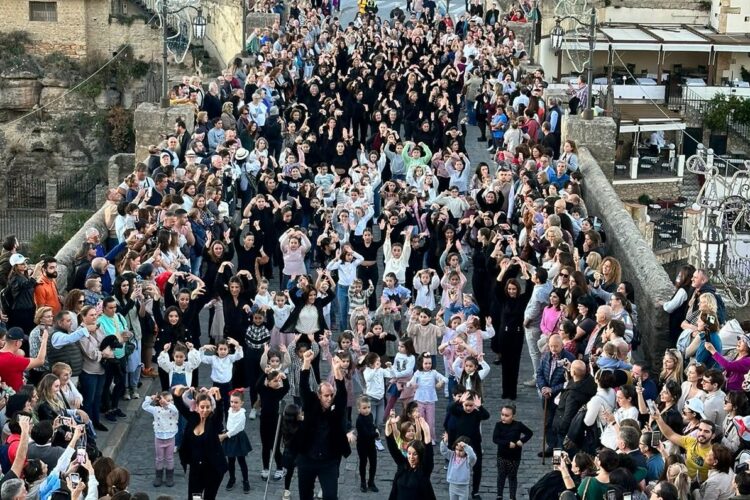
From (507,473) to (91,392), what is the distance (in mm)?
3932

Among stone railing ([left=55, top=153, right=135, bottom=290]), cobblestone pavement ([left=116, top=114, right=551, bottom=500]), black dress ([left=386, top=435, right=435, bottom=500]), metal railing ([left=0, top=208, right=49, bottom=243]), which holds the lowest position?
metal railing ([left=0, top=208, right=49, bottom=243])

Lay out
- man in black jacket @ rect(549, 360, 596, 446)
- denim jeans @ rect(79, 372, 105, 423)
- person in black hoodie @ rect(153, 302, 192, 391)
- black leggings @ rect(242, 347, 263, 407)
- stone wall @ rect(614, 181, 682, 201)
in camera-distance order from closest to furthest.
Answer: man in black jacket @ rect(549, 360, 596, 446), denim jeans @ rect(79, 372, 105, 423), person in black hoodie @ rect(153, 302, 192, 391), black leggings @ rect(242, 347, 263, 407), stone wall @ rect(614, 181, 682, 201)

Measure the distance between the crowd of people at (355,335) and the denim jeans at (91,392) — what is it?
0.09ft

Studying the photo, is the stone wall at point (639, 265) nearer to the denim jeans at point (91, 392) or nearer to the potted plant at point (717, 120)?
the denim jeans at point (91, 392)

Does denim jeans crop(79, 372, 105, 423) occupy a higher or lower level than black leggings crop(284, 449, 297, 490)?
higher

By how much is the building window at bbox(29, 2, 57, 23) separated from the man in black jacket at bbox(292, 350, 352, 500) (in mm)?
41563

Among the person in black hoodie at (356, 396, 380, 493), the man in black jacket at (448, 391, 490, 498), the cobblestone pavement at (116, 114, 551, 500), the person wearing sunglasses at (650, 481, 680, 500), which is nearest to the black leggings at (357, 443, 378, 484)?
the person in black hoodie at (356, 396, 380, 493)

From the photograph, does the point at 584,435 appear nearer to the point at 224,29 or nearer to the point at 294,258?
the point at 294,258

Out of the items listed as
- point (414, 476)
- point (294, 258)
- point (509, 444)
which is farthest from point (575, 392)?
point (294, 258)

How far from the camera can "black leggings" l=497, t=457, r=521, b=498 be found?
47.3ft

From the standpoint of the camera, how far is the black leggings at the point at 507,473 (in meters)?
14.4

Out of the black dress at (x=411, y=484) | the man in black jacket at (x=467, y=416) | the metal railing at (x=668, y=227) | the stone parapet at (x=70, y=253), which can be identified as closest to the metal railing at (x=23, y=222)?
the metal railing at (x=668, y=227)

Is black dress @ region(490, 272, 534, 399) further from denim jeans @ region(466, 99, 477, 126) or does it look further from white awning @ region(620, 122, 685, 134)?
white awning @ region(620, 122, 685, 134)

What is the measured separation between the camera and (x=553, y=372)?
589 inches
